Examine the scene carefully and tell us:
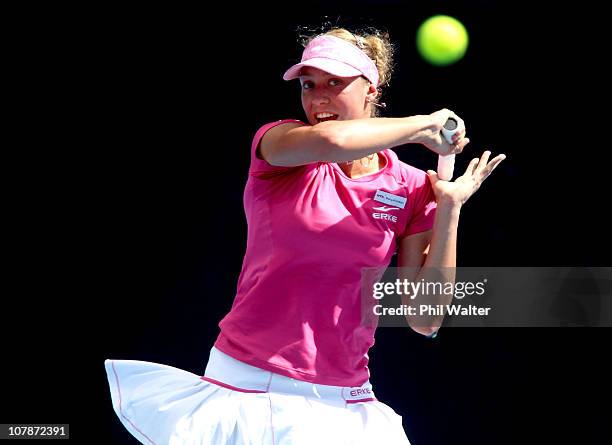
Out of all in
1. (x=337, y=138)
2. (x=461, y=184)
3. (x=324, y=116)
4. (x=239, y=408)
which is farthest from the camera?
(x=461, y=184)

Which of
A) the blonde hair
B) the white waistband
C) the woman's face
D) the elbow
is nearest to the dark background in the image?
the blonde hair

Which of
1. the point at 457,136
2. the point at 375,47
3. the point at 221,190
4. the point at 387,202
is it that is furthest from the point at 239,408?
the point at 221,190

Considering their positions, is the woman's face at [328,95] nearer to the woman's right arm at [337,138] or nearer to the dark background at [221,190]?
the woman's right arm at [337,138]

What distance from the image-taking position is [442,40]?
4.30 metres

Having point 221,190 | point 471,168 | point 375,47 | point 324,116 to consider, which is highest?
point 375,47

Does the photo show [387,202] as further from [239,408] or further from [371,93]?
[239,408]

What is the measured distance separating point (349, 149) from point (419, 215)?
1.66 ft

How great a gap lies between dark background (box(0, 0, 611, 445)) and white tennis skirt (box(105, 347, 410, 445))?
159 cm

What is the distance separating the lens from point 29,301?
425 centimetres

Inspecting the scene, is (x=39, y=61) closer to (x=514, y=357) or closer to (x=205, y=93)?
(x=205, y=93)

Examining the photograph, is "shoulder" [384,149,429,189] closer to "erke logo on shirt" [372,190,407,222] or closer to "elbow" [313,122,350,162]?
"erke logo on shirt" [372,190,407,222]

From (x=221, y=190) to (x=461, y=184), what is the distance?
170 centimetres

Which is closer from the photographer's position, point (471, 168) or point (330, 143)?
point (330, 143)

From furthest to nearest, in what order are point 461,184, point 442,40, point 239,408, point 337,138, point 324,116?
point 442,40, point 461,184, point 324,116, point 239,408, point 337,138
